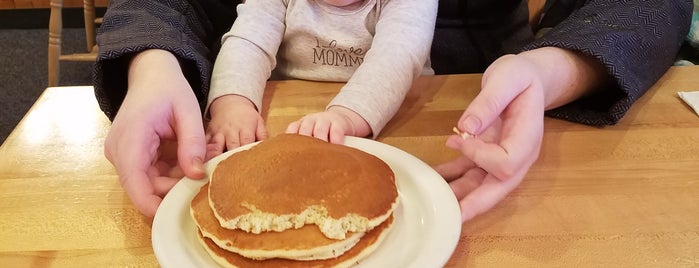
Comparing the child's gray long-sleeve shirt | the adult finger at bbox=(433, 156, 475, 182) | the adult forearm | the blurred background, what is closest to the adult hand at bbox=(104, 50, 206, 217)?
the child's gray long-sleeve shirt

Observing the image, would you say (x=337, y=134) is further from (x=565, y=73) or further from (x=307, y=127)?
(x=565, y=73)

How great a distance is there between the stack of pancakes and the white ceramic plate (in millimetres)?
12

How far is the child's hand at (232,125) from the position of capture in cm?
67

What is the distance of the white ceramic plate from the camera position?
0.47 meters

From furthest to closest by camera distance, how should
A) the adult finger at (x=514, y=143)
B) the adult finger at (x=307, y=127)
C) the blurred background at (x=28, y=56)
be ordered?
1. the blurred background at (x=28, y=56)
2. the adult finger at (x=307, y=127)
3. the adult finger at (x=514, y=143)

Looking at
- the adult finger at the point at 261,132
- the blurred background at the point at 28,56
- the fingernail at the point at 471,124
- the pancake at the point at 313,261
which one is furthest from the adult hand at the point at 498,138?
the blurred background at the point at 28,56

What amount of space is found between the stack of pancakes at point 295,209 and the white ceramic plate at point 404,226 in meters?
0.01

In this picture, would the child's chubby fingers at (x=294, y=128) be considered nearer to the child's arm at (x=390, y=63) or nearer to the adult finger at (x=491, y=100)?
the child's arm at (x=390, y=63)

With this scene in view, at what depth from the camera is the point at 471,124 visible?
0.55 metres

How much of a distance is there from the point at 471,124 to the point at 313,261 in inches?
8.1

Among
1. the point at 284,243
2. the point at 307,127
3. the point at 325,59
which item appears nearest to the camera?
the point at 284,243

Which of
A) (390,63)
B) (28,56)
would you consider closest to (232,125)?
(390,63)

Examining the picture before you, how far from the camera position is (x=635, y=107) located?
2.48ft

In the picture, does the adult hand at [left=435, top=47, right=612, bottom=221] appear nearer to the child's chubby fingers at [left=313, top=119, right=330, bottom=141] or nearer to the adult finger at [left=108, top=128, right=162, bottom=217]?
the child's chubby fingers at [left=313, top=119, right=330, bottom=141]
